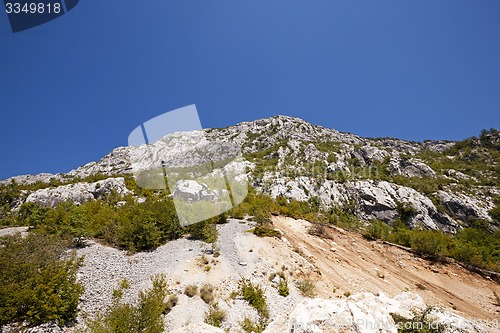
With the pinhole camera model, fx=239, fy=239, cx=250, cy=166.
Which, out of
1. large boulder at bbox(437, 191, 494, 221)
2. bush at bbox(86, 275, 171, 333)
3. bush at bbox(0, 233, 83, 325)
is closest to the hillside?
large boulder at bbox(437, 191, 494, 221)

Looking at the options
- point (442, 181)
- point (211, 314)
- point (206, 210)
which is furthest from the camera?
point (442, 181)

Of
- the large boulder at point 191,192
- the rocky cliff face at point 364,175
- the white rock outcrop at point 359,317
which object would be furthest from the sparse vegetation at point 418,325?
the rocky cliff face at point 364,175

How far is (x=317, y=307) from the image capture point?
4898 millimetres

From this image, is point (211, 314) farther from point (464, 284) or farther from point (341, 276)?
point (464, 284)

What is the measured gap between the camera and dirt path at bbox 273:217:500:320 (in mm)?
13211

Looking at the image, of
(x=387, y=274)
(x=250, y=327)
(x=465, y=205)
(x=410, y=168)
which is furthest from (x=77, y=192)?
(x=410, y=168)

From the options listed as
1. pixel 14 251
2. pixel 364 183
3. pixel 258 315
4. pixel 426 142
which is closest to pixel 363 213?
pixel 364 183

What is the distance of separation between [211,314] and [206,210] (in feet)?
30.7

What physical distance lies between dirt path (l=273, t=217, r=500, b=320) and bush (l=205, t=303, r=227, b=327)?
17.9 feet

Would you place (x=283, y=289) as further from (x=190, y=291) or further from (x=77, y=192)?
(x=77, y=192)

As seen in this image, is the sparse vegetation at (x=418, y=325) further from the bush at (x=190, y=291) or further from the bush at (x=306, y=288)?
the bush at (x=190, y=291)

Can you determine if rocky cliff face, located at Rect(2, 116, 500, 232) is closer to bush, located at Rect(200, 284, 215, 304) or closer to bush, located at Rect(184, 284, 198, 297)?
bush, located at Rect(184, 284, 198, 297)

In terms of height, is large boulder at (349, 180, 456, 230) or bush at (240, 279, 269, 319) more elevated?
large boulder at (349, 180, 456, 230)

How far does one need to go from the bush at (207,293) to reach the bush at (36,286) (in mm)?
4362
